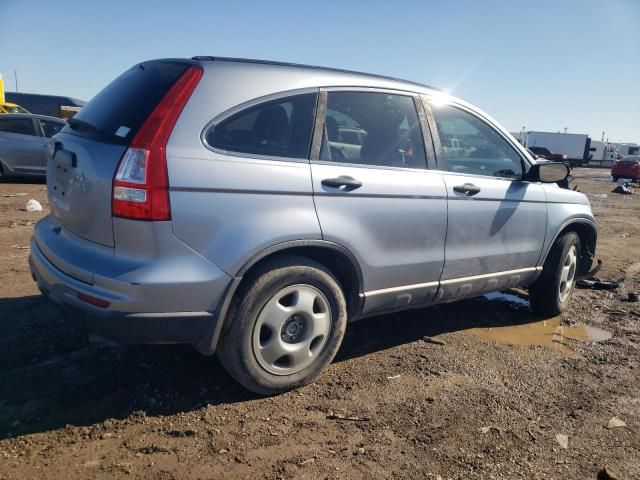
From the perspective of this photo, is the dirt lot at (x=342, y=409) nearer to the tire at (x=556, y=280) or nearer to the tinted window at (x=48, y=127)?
the tire at (x=556, y=280)

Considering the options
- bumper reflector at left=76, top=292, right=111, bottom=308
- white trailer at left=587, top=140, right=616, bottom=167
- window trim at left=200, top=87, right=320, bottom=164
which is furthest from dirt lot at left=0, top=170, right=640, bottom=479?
white trailer at left=587, top=140, right=616, bottom=167

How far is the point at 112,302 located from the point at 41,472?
797 millimetres

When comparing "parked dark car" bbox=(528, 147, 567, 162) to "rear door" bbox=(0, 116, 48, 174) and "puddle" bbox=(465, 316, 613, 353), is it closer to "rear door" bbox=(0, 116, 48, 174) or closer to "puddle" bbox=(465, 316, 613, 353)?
"rear door" bbox=(0, 116, 48, 174)

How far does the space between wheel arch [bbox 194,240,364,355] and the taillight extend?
1.72 ft

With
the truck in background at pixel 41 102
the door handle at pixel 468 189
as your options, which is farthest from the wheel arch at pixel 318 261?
the truck in background at pixel 41 102

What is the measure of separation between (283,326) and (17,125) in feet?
36.3

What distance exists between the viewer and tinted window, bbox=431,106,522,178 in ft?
12.8

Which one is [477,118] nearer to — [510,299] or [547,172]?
[547,172]

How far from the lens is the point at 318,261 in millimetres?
3248

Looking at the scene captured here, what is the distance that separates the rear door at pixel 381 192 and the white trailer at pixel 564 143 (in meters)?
50.9

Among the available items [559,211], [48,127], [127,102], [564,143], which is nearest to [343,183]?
[127,102]

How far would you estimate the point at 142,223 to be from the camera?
2531mm

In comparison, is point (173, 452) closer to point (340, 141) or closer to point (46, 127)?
point (340, 141)

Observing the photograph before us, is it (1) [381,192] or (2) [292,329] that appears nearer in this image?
(2) [292,329]
